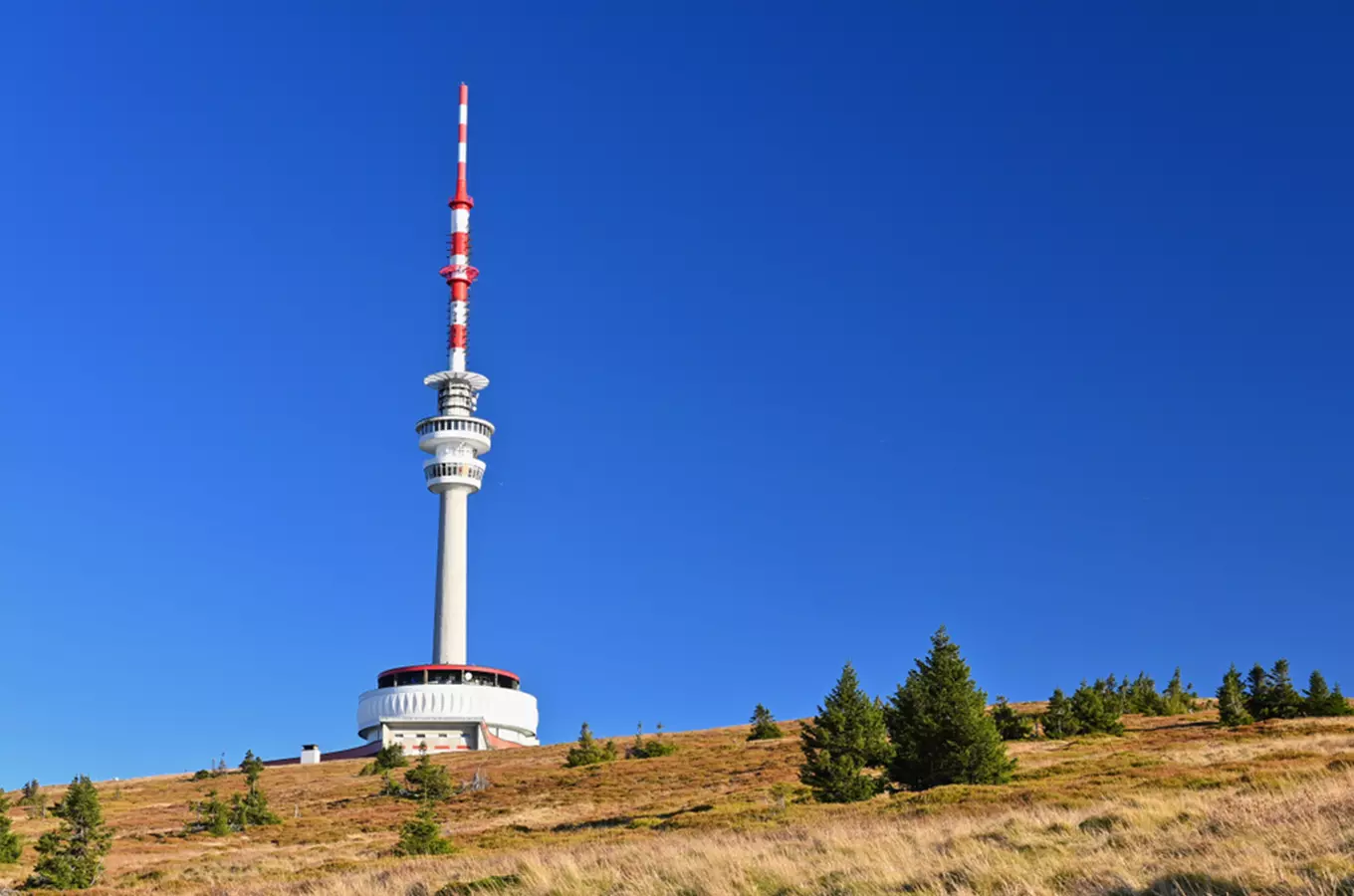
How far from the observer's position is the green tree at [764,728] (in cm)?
9819

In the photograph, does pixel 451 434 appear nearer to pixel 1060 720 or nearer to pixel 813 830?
pixel 1060 720

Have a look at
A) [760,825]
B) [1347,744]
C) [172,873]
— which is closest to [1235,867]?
[760,825]

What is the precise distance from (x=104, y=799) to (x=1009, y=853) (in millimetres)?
97725

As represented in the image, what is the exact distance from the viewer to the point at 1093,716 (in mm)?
76000

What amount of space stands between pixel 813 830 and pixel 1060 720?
188 ft

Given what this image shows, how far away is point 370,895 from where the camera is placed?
18406 millimetres

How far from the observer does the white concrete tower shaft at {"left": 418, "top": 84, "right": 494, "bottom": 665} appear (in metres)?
149

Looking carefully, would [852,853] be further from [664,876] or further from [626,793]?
[626,793]

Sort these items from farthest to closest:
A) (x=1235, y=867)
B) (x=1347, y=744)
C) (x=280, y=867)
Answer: (x=1347, y=744) < (x=280, y=867) < (x=1235, y=867)

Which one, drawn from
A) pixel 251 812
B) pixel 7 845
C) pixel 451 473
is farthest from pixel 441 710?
pixel 7 845

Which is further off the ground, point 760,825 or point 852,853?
point 760,825

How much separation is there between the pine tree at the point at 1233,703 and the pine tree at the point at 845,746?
29.3 m

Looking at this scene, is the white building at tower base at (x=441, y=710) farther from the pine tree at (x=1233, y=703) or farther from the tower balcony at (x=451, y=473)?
the pine tree at (x=1233, y=703)

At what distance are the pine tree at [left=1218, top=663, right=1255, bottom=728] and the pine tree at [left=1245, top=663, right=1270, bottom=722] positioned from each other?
460 mm
